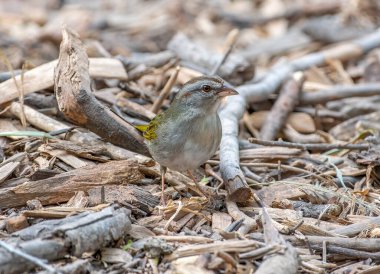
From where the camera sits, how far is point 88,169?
488 centimetres

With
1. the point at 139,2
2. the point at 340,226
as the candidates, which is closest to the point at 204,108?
the point at 340,226

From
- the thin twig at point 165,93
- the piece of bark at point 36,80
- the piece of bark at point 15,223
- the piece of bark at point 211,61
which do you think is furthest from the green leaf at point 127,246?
the piece of bark at point 211,61

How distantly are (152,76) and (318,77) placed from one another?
2187 millimetres

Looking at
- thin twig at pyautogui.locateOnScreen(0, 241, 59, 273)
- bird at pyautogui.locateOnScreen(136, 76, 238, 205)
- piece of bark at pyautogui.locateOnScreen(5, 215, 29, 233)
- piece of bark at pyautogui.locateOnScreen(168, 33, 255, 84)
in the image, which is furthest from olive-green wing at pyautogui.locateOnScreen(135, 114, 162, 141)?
piece of bark at pyautogui.locateOnScreen(168, 33, 255, 84)

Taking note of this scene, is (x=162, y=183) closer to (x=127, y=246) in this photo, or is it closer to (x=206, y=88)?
(x=206, y=88)

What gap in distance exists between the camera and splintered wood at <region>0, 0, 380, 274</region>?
12.4ft

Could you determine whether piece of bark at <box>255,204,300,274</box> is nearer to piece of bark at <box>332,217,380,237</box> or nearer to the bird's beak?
piece of bark at <box>332,217,380,237</box>

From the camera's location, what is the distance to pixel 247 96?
6.61 meters

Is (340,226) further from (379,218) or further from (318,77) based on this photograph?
(318,77)

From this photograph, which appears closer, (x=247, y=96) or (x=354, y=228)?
(x=354, y=228)

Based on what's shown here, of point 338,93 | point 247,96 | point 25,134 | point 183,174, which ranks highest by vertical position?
point 25,134

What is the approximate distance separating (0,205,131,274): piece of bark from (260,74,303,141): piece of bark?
9.49 feet

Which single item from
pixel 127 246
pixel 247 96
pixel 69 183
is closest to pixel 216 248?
pixel 127 246

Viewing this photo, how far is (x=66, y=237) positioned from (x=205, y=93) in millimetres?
1851
